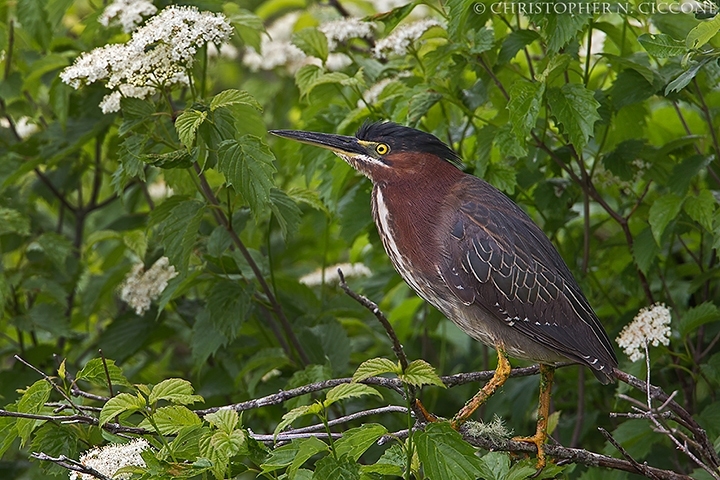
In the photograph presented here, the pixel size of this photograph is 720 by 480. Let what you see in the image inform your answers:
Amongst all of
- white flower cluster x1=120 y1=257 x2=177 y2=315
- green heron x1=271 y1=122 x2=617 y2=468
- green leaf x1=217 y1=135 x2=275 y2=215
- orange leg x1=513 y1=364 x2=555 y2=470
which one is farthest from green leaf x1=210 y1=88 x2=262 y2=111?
orange leg x1=513 y1=364 x2=555 y2=470

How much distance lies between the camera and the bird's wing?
313 cm

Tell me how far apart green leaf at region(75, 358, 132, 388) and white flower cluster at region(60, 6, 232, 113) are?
3.12 ft

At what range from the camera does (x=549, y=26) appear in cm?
306

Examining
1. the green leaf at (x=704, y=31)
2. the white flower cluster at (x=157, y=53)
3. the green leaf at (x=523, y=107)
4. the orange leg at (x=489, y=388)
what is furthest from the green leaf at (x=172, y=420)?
the green leaf at (x=704, y=31)

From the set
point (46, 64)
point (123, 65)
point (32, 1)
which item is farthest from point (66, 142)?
point (123, 65)

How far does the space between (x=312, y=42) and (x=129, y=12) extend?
775mm

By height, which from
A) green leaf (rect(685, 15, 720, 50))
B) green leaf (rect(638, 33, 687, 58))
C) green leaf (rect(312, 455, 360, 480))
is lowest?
green leaf (rect(312, 455, 360, 480))

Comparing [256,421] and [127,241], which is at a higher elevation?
[127,241]

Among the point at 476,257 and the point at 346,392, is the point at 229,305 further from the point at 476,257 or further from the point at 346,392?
the point at 346,392

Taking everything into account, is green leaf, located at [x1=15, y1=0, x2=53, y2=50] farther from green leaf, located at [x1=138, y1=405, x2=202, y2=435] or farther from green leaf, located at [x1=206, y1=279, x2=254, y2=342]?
green leaf, located at [x1=138, y1=405, x2=202, y2=435]

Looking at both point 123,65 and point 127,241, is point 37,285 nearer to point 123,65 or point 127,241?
point 127,241

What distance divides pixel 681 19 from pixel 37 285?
3053 mm

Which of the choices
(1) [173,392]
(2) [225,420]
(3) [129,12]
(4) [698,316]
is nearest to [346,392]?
(2) [225,420]

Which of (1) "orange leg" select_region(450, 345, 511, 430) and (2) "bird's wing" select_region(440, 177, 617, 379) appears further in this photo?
(2) "bird's wing" select_region(440, 177, 617, 379)
